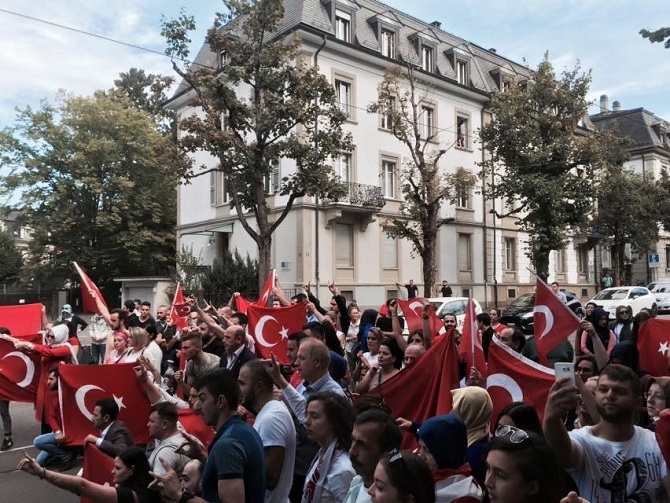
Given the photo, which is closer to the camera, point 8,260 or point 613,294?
point 613,294

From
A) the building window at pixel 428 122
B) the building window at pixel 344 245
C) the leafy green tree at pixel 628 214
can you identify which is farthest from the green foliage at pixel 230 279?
the leafy green tree at pixel 628 214

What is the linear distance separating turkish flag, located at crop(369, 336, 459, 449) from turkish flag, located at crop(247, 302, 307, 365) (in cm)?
314

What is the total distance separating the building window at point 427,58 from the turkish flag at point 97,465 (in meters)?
31.1

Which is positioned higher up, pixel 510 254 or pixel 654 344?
pixel 510 254

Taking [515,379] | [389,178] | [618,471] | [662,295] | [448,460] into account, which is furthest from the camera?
[662,295]

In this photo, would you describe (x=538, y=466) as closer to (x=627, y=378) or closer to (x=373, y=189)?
(x=627, y=378)

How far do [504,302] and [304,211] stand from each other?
→ 49.7 ft

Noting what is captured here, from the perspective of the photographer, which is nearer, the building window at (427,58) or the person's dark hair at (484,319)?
the person's dark hair at (484,319)

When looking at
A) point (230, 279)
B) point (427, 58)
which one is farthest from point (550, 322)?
point (427, 58)

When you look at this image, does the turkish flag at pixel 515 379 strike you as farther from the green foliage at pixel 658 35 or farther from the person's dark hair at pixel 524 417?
the green foliage at pixel 658 35

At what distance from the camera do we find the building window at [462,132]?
112 ft

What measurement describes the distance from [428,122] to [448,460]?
1219 inches

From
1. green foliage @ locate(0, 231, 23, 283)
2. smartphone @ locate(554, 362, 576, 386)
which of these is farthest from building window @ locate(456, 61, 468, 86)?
green foliage @ locate(0, 231, 23, 283)

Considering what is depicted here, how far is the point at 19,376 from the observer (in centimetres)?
776
